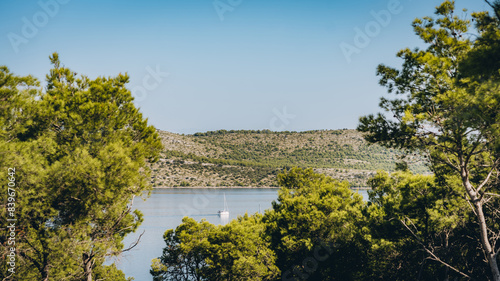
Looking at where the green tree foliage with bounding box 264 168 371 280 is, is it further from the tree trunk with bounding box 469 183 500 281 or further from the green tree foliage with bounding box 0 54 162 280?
the green tree foliage with bounding box 0 54 162 280

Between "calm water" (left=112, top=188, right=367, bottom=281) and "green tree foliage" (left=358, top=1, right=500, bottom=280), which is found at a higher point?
"green tree foliage" (left=358, top=1, right=500, bottom=280)

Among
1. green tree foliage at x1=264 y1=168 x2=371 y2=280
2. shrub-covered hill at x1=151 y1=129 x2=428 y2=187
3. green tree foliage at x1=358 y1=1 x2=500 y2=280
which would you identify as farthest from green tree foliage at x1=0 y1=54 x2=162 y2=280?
shrub-covered hill at x1=151 y1=129 x2=428 y2=187

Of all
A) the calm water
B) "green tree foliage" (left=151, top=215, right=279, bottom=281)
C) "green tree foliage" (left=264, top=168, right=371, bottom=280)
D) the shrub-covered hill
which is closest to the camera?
"green tree foliage" (left=264, top=168, right=371, bottom=280)

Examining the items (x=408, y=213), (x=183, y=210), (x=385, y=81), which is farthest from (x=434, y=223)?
(x=183, y=210)

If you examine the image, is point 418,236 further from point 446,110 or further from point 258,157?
point 258,157

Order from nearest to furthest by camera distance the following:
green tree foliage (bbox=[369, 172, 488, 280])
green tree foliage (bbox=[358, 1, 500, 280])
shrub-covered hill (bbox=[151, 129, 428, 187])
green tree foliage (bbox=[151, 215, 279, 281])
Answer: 1. green tree foliage (bbox=[358, 1, 500, 280])
2. green tree foliage (bbox=[369, 172, 488, 280])
3. green tree foliage (bbox=[151, 215, 279, 281])
4. shrub-covered hill (bbox=[151, 129, 428, 187])

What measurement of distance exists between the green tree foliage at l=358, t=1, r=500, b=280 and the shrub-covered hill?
122 meters

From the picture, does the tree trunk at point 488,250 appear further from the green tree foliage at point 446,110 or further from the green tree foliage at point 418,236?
the green tree foliage at point 418,236

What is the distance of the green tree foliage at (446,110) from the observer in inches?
377

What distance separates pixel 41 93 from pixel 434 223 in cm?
2030

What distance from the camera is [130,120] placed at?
14820 millimetres

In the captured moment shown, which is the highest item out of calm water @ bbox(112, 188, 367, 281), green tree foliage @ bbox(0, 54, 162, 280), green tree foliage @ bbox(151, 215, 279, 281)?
green tree foliage @ bbox(0, 54, 162, 280)

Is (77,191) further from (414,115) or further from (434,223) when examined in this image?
(434,223)

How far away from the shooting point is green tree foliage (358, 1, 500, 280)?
9.59 m
